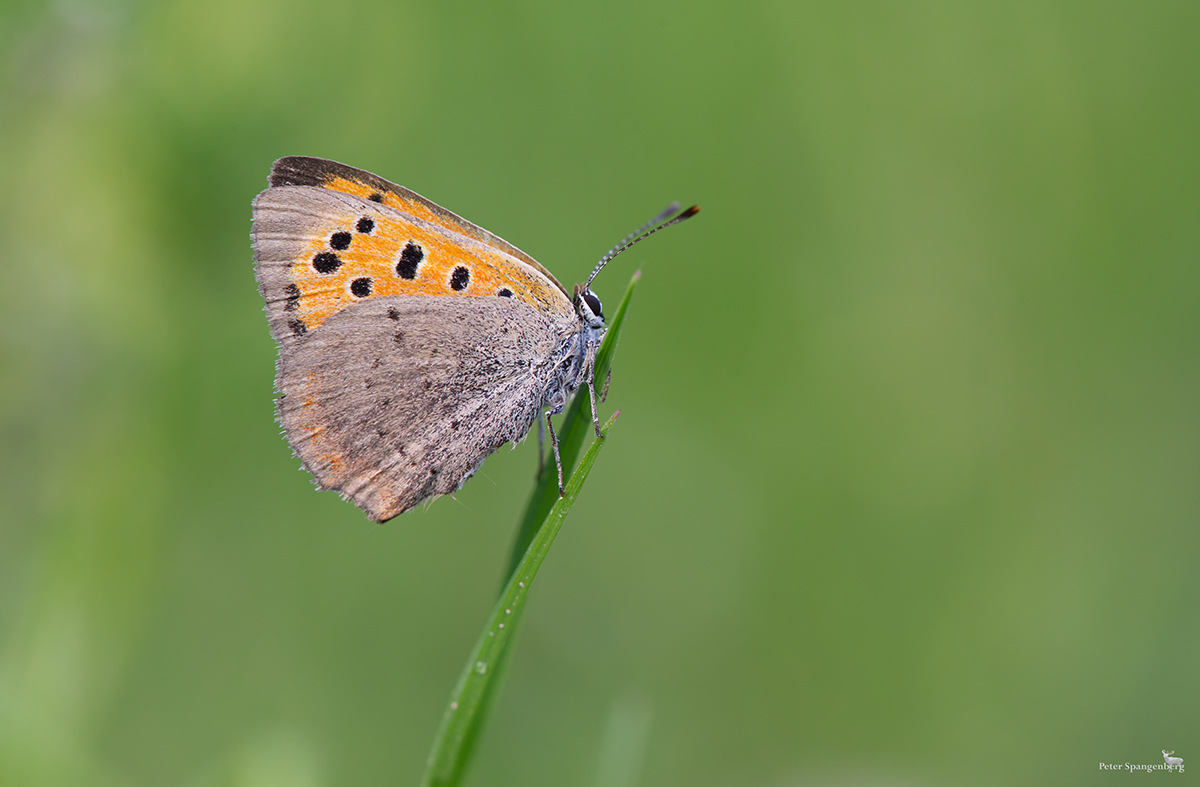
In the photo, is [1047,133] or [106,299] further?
[1047,133]

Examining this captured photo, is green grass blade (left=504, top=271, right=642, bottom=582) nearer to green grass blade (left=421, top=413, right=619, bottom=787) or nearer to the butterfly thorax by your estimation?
green grass blade (left=421, top=413, right=619, bottom=787)

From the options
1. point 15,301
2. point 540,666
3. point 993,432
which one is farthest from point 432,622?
point 993,432

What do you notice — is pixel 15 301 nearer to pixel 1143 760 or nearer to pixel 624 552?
pixel 624 552

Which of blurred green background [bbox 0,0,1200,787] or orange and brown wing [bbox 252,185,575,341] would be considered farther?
blurred green background [bbox 0,0,1200,787]

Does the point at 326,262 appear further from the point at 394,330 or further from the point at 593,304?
the point at 593,304

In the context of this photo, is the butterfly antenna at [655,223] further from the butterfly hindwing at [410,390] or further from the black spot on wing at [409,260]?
the black spot on wing at [409,260]

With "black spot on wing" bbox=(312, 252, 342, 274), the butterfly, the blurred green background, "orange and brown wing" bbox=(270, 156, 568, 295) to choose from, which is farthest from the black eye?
the blurred green background

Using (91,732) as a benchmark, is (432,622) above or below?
below

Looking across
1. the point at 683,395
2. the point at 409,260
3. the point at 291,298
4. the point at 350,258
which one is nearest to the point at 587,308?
the point at 409,260

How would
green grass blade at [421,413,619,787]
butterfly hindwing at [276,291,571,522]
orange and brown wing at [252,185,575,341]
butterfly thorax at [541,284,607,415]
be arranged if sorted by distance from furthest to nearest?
butterfly thorax at [541,284,607,415] < orange and brown wing at [252,185,575,341] < butterfly hindwing at [276,291,571,522] < green grass blade at [421,413,619,787]
